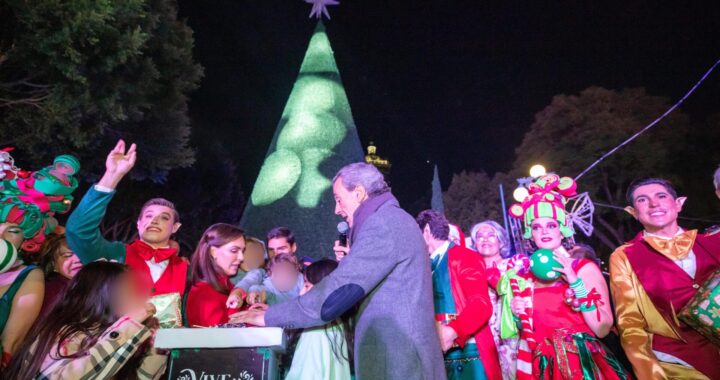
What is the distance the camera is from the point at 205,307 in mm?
3393

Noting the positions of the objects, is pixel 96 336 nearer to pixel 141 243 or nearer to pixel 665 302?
pixel 141 243

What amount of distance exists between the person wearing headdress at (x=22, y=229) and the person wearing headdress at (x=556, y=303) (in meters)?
3.51

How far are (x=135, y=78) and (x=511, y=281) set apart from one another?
385 inches

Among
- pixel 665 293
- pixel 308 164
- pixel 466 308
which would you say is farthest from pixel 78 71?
pixel 665 293

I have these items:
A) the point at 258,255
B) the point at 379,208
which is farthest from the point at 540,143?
the point at 379,208

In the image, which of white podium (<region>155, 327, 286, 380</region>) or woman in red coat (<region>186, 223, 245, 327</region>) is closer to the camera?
white podium (<region>155, 327, 286, 380</region>)

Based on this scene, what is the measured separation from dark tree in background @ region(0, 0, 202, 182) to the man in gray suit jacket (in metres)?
8.26

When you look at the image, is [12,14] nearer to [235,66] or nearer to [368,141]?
[235,66]

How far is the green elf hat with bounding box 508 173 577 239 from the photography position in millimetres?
3857

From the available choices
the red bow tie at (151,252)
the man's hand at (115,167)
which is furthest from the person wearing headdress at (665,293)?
the man's hand at (115,167)

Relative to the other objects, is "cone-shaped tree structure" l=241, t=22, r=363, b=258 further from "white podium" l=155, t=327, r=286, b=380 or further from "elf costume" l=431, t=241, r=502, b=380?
"white podium" l=155, t=327, r=286, b=380

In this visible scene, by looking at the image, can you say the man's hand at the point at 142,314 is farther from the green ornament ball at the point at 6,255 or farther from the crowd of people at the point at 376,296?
the green ornament ball at the point at 6,255

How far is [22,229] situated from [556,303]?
13.0 feet

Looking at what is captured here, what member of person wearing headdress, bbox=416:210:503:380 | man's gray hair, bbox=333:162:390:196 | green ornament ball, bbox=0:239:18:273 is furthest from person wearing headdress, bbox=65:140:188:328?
person wearing headdress, bbox=416:210:503:380
